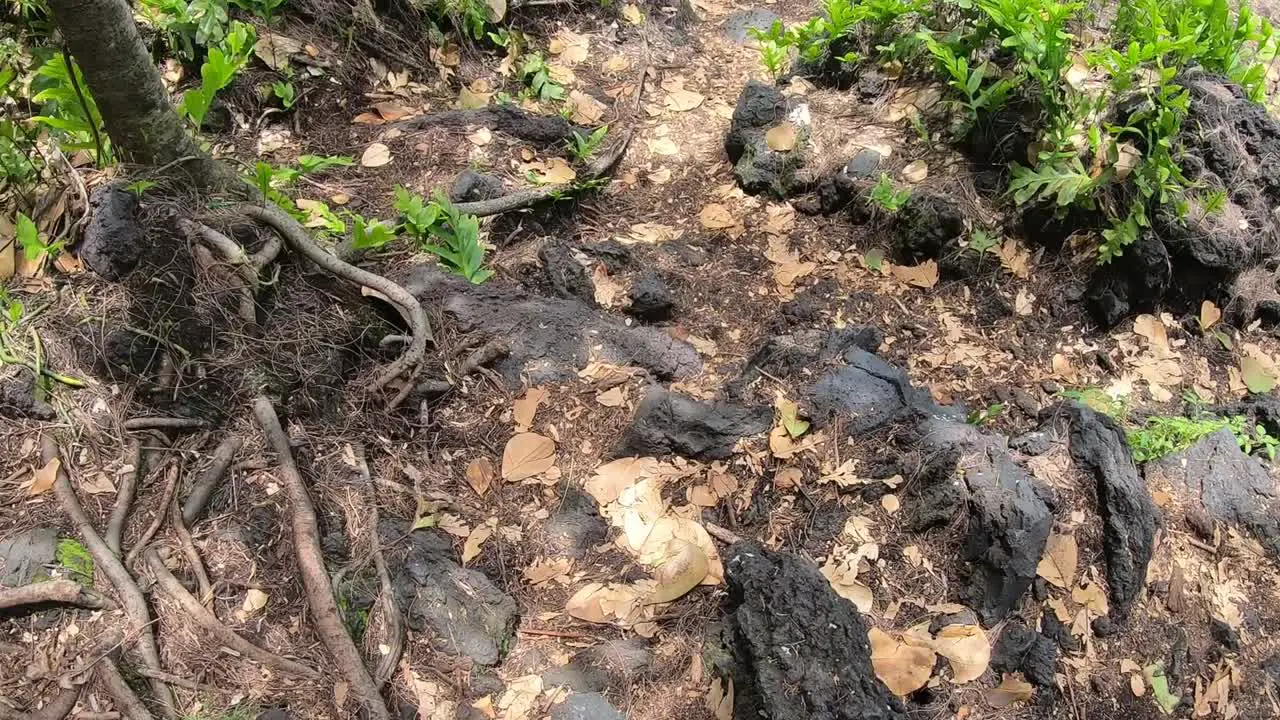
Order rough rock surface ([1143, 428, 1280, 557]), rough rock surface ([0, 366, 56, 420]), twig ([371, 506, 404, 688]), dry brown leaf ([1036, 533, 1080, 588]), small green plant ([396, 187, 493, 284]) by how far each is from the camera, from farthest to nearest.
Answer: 1. small green plant ([396, 187, 493, 284])
2. rough rock surface ([1143, 428, 1280, 557])
3. dry brown leaf ([1036, 533, 1080, 588])
4. rough rock surface ([0, 366, 56, 420])
5. twig ([371, 506, 404, 688])

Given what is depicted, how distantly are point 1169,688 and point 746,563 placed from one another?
1477 millimetres

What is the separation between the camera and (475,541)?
258cm

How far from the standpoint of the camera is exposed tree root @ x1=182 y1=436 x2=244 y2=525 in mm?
2375

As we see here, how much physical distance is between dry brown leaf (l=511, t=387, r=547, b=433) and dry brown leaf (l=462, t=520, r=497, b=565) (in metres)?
0.40

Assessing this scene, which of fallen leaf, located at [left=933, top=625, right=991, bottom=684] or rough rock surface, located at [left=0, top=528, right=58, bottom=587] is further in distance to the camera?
fallen leaf, located at [left=933, top=625, right=991, bottom=684]

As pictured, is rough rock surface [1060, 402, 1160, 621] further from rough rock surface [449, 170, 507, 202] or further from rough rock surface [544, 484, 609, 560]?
rough rock surface [449, 170, 507, 202]

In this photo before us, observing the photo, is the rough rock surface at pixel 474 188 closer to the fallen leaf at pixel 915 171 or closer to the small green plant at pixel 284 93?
the small green plant at pixel 284 93

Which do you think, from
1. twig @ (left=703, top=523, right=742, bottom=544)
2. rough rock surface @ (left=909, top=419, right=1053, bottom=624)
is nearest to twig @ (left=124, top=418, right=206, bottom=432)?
twig @ (left=703, top=523, right=742, bottom=544)

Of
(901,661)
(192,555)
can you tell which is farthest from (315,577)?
(901,661)

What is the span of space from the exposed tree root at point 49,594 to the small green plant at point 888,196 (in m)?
3.44

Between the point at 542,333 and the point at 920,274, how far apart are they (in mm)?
1871

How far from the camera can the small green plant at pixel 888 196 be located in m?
3.76

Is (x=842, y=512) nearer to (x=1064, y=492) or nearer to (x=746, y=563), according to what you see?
(x=746, y=563)

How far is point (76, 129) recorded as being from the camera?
8.55 ft
